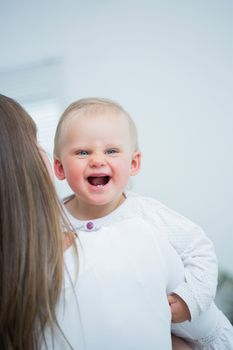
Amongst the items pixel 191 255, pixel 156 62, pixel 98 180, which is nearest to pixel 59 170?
pixel 98 180

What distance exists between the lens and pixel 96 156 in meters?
0.96

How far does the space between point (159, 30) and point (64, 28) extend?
1.81 ft

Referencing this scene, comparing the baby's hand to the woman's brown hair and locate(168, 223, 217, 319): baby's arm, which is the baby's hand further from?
the woman's brown hair

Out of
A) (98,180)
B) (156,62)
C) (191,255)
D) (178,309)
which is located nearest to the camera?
(178,309)

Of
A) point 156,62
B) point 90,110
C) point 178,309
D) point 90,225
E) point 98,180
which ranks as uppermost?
point 156,62

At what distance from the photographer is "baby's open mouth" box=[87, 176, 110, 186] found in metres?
1.00

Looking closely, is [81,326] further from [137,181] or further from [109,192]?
[137,181]

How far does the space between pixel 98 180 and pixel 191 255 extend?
327 mm

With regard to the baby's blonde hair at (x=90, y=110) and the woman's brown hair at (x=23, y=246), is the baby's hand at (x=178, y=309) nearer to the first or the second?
the woman's brown hair at (x=23, y=246)

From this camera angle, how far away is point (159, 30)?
2.03 metres

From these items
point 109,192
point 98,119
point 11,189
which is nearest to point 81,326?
point 11,189

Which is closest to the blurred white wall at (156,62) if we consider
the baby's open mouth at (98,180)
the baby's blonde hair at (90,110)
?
the baby's blonde hair at (90,110)

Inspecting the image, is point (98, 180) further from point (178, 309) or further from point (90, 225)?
point (178, 309)

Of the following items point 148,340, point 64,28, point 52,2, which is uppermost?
point 52,2
